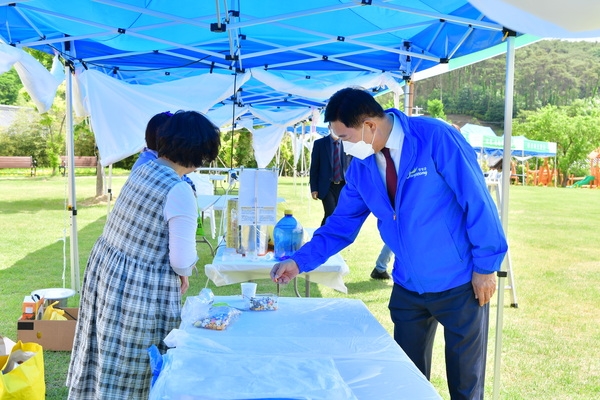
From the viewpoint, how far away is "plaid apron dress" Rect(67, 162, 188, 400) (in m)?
1.92

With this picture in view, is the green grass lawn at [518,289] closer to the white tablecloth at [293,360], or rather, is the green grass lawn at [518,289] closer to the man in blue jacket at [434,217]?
the man in blue jacket at [434,217]

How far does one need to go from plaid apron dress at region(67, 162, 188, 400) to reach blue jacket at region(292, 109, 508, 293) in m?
0.79

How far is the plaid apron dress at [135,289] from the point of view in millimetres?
1917

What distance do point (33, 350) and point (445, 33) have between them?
3.38m

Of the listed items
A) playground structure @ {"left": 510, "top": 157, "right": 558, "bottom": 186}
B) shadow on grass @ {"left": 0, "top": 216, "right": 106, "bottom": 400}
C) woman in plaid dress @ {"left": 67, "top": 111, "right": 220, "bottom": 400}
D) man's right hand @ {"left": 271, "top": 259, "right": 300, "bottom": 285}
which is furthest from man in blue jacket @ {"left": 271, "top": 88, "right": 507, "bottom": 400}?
playground structure @ {"left": 510, "top": 157, "right": 558, "bottom": 186}

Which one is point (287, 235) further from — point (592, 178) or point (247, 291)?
point (592, 178)

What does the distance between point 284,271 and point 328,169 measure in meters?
4.47

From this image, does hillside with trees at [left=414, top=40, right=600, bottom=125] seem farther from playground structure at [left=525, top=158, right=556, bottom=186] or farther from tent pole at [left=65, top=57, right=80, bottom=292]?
tent pole at [left=65, top=57, right=80, bottom=292]

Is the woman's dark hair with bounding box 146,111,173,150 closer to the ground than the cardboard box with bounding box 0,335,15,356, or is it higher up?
higher up

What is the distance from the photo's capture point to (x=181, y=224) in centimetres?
189

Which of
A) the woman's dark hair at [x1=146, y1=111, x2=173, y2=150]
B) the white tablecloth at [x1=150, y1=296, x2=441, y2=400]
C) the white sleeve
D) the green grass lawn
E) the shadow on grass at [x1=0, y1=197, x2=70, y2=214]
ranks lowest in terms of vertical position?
the green grass lawn

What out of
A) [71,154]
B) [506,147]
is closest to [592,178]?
[71,154]

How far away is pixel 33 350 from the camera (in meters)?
2.55

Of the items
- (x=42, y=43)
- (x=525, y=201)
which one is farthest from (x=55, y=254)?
(x=525, y=201)
